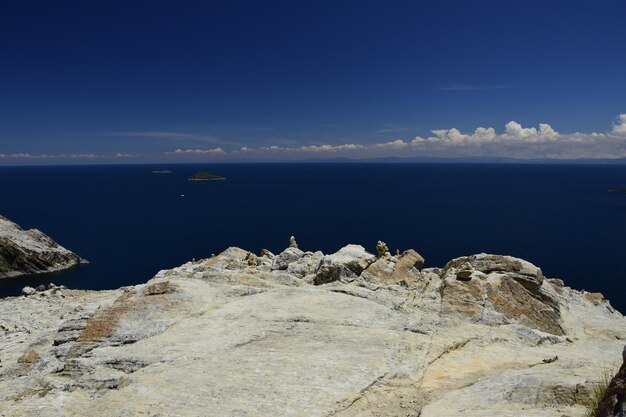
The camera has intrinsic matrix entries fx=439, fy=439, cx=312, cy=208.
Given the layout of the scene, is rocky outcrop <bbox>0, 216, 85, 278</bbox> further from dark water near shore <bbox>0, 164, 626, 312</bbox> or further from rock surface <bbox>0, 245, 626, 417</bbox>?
rock surface <bbox>0, 245, 626, 417</bbox>

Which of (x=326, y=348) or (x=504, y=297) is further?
(x=504, y=297)

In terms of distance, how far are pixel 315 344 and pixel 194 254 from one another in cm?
9231

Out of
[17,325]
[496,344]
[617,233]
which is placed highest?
[496,344]

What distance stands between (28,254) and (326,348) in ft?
313

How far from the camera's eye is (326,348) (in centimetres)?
2278

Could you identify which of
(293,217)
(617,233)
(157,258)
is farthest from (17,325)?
(617,233)

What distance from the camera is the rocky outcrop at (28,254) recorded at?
3639 inches

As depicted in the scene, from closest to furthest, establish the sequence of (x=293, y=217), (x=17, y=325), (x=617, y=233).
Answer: (x=17, y=325) < (x=617, y=233) < (x=293, y=217)

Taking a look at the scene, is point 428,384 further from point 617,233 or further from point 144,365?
point 617,233

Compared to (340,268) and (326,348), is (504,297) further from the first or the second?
(326,348)

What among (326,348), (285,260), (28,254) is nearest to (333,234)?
(28,254)

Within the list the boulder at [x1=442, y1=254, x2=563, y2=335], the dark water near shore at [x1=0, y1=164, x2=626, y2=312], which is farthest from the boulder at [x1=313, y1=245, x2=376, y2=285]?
the dark water near shore at [x1=0, y1=164, x2=626, y2=312]

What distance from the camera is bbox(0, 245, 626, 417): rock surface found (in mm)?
17812

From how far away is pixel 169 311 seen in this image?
91.4 feet
